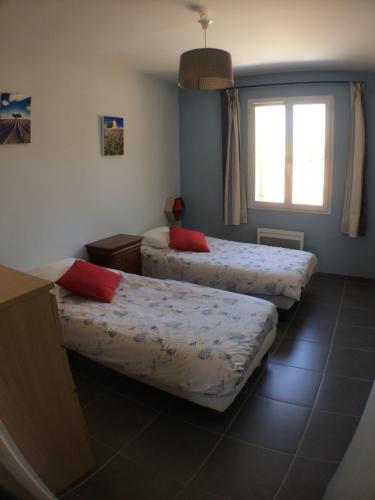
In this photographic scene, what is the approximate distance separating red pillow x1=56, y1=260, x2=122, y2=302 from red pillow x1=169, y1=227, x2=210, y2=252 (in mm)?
1331

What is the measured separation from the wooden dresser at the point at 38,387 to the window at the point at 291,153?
3.82 metres

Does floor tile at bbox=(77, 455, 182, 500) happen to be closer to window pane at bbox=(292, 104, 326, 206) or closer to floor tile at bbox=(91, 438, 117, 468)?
floor tile at bbox=(91, 438, 117, 468)

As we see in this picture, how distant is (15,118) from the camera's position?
10.2 feet

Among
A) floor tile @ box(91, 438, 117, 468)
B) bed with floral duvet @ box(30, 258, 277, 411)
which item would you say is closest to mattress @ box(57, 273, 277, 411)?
bed with floral duvet @ box(30, 258, 277, 411)

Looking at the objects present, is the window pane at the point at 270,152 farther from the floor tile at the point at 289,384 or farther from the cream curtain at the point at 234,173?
the floor tile at the point at 289,384

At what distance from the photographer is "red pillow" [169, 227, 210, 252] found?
4.39 meters

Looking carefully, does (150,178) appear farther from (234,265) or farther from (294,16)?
(294,16)

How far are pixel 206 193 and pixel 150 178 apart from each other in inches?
36.3

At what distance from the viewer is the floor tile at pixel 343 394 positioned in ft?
8.16

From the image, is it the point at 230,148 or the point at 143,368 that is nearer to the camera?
the point at 143,368

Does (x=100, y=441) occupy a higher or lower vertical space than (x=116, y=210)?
lower

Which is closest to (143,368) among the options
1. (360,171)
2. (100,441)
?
(100,441)

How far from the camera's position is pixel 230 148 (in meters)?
5.03

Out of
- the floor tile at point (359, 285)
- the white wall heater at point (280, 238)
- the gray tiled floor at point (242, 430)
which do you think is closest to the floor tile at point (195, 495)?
the gray tiled floor at point (242, 430)
